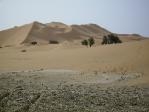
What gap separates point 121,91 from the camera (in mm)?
10477

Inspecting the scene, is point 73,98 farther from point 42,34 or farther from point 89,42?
point 42,34

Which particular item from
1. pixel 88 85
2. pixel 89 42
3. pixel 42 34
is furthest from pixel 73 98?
pixel 42 34

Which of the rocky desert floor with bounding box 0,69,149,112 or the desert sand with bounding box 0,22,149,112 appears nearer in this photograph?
the rocky desert floor with bounding box 0,69,149,112

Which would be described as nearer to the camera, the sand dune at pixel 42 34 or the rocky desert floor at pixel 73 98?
the rocky desert floor at pixel 73 98

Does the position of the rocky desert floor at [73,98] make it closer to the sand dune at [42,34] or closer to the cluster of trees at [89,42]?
the cluster of trees at [89,42]

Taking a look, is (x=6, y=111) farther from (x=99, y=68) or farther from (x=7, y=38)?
(x=7, y=38)

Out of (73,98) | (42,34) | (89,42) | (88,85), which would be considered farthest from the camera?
(42,34)

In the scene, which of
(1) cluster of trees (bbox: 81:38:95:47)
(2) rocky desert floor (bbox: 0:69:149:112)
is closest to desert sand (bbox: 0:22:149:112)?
(2) rocky desert floor (bbox: 0:69:149:112)

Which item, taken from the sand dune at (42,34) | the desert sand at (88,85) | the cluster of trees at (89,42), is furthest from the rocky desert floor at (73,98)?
the sand dune at (42,34)

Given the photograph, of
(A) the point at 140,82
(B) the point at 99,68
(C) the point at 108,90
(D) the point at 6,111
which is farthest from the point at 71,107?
(B) the point at 99,68

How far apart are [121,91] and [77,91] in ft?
4.84

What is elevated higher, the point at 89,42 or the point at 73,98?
the point at 89,42

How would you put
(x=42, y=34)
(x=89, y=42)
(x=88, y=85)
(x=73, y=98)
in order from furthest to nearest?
(x=42, y=34) → (x=89, y=42) → (x=88, y=85) → (x=73, y=98)

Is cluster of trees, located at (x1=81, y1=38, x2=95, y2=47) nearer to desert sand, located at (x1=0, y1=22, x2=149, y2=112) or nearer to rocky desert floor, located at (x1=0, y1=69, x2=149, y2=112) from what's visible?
desert sand, located at (x1=0, y1=22, x2=149, y2=112)
